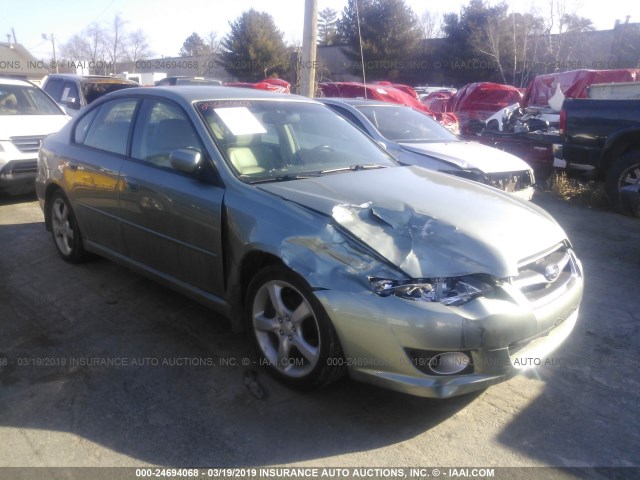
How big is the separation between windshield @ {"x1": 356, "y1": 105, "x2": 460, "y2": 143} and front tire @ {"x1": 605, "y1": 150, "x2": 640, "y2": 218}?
205 centimetres

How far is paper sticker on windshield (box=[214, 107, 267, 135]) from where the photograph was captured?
3768 millimetres

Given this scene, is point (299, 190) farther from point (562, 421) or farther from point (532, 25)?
point (532, 25)

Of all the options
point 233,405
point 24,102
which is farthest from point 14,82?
point 233,405

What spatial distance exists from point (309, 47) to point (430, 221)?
7.17 m

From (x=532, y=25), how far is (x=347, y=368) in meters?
32.6

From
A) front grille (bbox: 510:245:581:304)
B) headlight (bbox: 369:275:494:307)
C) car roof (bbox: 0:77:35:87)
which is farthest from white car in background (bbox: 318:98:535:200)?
car roof (bbox: 0:77:35:87)

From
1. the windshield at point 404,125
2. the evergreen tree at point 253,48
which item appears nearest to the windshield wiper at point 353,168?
the windshield at point 404,125

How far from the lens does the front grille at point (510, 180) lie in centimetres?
655

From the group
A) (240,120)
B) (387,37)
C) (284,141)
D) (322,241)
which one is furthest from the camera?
(387,37)

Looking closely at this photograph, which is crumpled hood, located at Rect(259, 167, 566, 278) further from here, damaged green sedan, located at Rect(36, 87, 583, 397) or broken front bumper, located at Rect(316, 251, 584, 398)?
broken front bumper, located at Rect(316, 251, 584, 398)

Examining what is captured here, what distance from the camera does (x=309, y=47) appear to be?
946 centimetres

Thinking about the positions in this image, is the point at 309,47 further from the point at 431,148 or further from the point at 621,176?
the point at 621,176

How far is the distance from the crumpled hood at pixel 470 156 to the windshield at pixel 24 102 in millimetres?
5524

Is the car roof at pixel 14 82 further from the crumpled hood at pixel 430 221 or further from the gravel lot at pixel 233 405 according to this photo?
the crumpled hood at pixel 430 221
